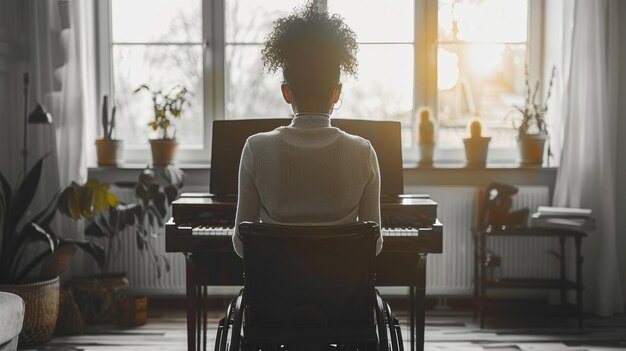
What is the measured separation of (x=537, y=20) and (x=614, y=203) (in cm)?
122

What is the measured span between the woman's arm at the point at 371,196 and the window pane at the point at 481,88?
100 inches

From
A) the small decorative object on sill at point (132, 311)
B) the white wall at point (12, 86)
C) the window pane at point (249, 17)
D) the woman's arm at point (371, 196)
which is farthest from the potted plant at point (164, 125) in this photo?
the woman's arm at point (371, 196)

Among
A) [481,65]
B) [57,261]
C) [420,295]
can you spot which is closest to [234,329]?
[420,295]

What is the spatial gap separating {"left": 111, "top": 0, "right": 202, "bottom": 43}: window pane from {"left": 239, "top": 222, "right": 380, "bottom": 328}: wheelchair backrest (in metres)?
2.80

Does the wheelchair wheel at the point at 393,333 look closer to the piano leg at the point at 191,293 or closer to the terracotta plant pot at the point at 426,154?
the piano leg at the point at 191,293

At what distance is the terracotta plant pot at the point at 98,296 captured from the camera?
11.8ft

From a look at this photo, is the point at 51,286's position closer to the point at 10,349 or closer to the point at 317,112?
the point at 10,349

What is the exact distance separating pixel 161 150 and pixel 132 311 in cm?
94

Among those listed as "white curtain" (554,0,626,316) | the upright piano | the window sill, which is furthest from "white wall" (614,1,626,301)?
the upright piano

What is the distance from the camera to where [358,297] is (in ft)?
5.56

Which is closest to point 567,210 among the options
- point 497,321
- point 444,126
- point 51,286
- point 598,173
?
point 598,173

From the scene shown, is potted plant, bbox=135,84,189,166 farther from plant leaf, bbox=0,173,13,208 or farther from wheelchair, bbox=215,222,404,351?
wheelchair, bbox=215,222,404,351

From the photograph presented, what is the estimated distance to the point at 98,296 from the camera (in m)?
3.60

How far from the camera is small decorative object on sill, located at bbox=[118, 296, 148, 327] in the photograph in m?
3.60
